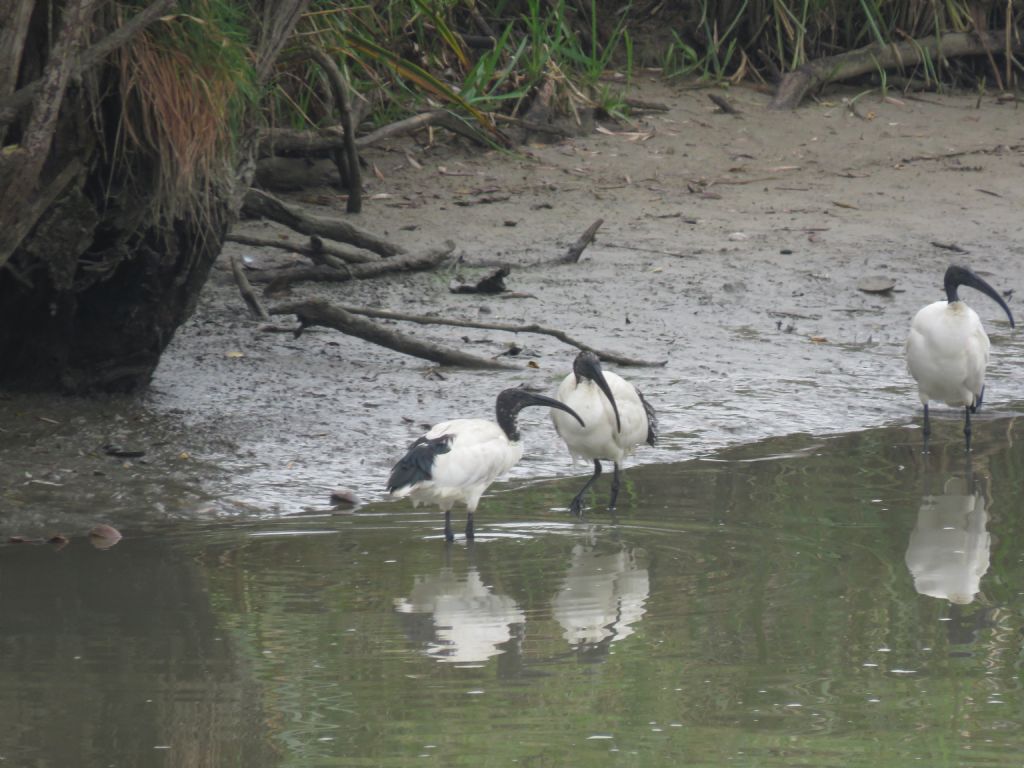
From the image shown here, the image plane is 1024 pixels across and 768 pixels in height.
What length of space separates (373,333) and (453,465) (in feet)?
6.38

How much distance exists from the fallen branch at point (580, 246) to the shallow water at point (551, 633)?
2.98m

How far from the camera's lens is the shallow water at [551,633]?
362 cm

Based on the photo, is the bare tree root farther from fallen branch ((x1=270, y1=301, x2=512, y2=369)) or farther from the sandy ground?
fallen branch ((x1=270, y1=301, x2=512, y2=369))

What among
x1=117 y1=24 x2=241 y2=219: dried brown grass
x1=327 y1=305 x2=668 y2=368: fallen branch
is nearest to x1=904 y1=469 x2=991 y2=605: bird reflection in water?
x1=327 y1=305 x2=668 y2=368: fallen branch

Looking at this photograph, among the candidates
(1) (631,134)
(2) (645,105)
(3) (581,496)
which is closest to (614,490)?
(3) (581,496)

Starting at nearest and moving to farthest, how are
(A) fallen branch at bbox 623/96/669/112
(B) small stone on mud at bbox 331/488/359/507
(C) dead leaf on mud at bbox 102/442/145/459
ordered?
1. (B) small stone on mud at bbox 331/488/359/507
2. (C) dead leaf on mud at bbox 102/442/145/459
3. (A) fallen branch at bbox 623/96/669/112

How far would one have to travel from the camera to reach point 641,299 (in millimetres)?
9039

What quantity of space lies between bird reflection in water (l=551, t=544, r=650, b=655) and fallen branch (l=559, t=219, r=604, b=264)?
397cm

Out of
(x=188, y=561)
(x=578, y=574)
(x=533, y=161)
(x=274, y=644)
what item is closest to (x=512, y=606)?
(x=578, y=574)

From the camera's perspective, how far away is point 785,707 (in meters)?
3.81

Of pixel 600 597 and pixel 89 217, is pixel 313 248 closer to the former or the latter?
pixel 89 217

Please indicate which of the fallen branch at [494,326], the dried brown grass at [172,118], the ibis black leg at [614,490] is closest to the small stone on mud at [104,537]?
the dried brown grass at [172,118]

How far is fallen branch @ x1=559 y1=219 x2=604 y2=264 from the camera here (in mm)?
9328

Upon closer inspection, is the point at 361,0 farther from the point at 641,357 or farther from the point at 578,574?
the point at 578,574
